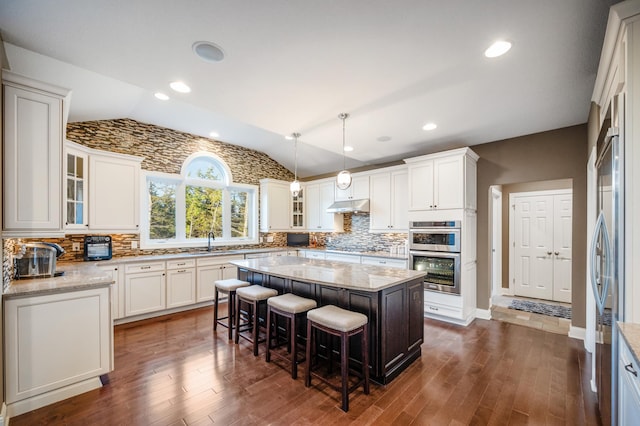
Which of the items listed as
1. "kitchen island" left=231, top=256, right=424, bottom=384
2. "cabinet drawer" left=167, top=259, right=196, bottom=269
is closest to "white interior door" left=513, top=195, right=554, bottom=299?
"kitchen island" left=231, top=256, right=424, bottom=384

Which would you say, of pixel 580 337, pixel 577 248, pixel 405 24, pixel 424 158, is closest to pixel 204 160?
pixel 424 158

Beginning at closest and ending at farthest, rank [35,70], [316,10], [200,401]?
[316,10]
[200,401]
[35,70]

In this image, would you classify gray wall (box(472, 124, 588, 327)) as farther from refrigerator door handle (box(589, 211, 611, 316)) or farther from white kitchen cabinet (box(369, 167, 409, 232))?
refrigerator door handle (box(589, 211, 611, 316))

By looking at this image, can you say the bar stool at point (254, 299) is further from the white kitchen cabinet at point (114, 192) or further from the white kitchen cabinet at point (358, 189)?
the white kitchen cabinet at point (358, 189)

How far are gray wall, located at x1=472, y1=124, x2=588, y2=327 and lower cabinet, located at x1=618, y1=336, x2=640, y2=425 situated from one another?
110 inches

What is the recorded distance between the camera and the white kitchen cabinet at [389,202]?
16.2 feet

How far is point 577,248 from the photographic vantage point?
3518mm

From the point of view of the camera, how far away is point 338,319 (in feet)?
7.38

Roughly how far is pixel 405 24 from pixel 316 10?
1.97ft

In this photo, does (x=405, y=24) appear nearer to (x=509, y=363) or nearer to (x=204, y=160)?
(x=509, y=363)

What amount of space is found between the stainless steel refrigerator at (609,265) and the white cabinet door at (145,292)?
16.1ft

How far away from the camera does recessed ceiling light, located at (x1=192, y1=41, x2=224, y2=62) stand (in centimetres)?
200

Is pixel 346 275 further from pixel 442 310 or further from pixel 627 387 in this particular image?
pixel 442 310

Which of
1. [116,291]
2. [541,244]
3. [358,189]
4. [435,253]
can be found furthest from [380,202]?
[116,291]
